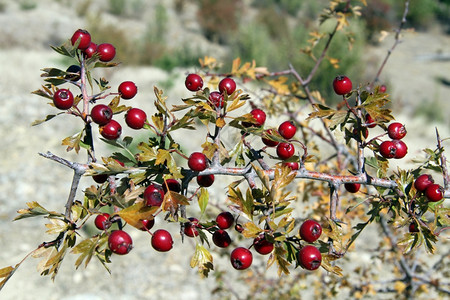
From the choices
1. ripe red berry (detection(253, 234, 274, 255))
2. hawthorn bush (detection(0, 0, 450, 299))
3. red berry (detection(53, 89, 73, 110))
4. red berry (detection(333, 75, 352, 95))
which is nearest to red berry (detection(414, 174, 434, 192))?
hawthorn bush (detection(0, 0, 450, 299))

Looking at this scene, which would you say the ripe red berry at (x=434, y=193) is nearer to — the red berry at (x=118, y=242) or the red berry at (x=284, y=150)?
the red berry at (x=284, y=150)

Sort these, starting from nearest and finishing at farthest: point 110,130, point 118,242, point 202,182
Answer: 1. point 118,242
2. point 110,130
3. point 202,182

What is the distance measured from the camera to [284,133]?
1.04 meters

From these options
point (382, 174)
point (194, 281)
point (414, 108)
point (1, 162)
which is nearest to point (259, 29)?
point (414, 108)

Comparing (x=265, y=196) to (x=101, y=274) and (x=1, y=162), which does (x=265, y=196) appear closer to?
(x=101, y=274)

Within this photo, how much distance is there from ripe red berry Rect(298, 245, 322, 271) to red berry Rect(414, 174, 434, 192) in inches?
14.3

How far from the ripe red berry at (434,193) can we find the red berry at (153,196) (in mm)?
640

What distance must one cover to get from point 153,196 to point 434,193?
2.18ft

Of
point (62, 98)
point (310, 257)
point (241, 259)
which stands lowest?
point (241, 259)

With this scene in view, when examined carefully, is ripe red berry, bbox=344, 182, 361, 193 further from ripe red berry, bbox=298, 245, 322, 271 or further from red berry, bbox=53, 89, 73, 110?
red berry, bbox=53, 89, 73, 110

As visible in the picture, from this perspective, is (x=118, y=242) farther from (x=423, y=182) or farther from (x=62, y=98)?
(x=423, y=182)

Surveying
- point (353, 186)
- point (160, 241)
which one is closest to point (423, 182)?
point (353, 186)

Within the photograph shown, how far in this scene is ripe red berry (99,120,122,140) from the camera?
37.1 inches

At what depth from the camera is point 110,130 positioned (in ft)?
3.11
